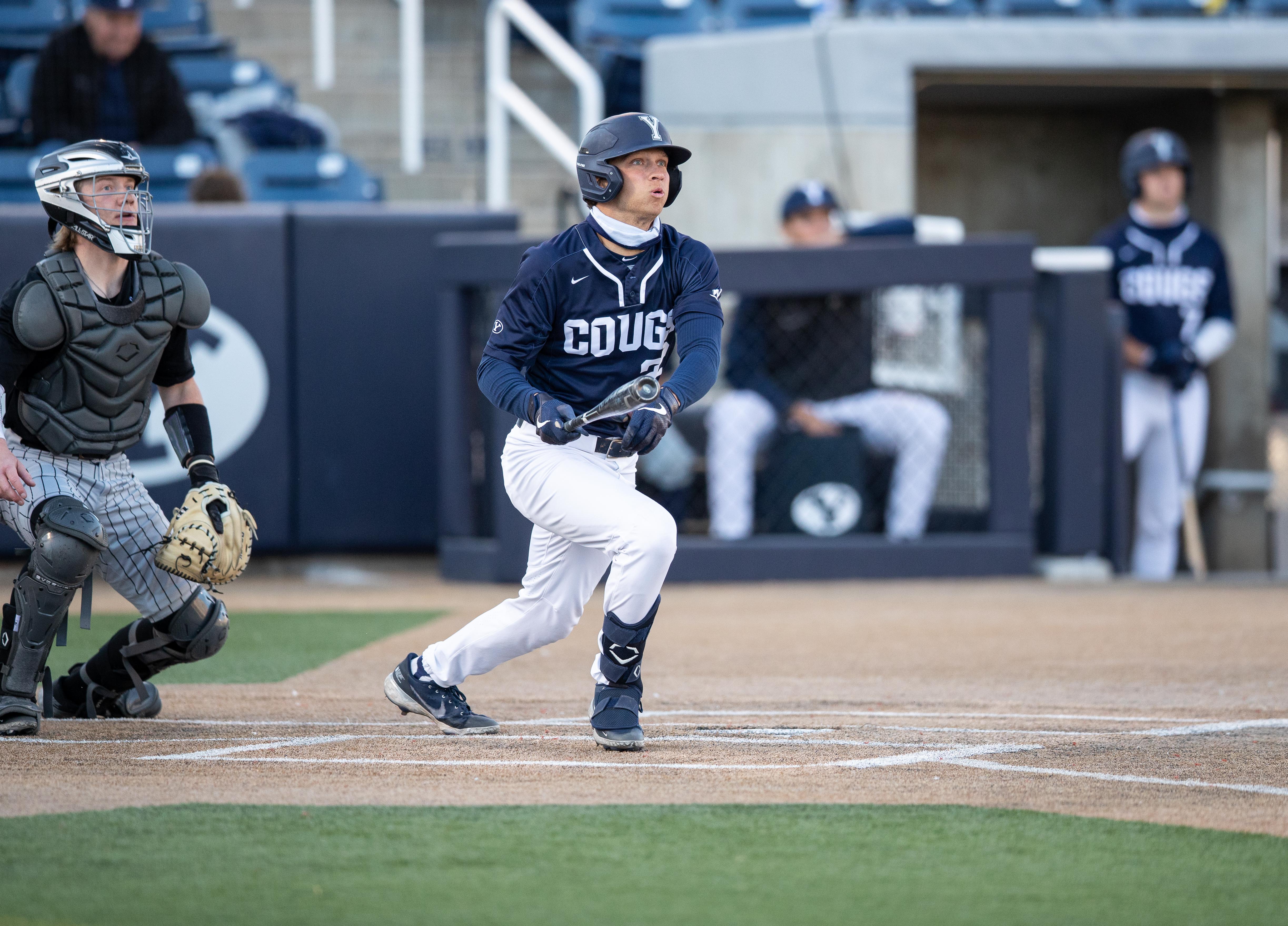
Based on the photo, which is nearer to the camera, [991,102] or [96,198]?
[96,198]

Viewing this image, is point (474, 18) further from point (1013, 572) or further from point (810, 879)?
point (810, 879)

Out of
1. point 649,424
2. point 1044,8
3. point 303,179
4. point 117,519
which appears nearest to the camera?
point 649,424

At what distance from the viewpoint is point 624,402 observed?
3979 mm

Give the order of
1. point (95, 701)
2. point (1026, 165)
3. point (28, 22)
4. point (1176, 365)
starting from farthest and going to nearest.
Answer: point (1026, 165) < point (28, 22) < point (1176, 365) < point (95, 701)

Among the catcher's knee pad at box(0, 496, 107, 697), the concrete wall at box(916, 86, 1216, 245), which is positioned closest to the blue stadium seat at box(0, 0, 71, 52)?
the concrete wall at box(916, 86, 1216, 245)

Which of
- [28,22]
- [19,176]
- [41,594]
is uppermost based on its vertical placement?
[28,22]

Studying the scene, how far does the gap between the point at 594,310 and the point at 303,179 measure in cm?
656

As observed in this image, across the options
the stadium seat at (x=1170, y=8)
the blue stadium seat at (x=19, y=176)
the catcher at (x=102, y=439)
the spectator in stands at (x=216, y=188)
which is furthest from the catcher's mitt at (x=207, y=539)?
the stadium seat at (x=1170, y=8)

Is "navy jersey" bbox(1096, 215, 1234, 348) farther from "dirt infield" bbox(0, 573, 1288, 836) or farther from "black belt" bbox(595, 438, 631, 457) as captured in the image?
"black belt" bbox(595, 438, 631, 457)

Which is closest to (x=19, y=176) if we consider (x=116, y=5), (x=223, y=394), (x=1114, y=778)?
(x=116, y=5)

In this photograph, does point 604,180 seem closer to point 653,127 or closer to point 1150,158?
point 653,127

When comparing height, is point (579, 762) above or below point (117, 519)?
below

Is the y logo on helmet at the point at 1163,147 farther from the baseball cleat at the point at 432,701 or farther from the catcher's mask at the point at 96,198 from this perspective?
the catcher's mask at the point at 96,198

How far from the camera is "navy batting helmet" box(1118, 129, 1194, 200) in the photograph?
352 inches
